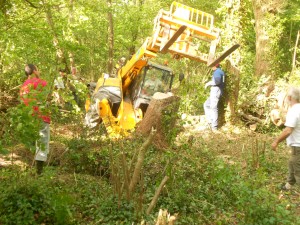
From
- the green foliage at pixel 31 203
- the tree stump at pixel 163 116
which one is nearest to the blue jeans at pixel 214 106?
the tree stump at pixel 163 116

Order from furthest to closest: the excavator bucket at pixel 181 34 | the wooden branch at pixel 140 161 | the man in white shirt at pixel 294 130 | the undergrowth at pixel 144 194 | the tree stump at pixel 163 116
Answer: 1. the tree stump at pixel 163 116
2. the excavator bucket at pixel 181 34
3. the man in white shirt at pixel 294 130
4. the wooden branch at pixel 140 161
5. the undergrowth at pixel 144 194

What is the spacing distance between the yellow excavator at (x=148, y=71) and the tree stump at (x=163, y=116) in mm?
705

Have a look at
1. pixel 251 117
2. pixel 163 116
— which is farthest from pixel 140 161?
pixel 251 117

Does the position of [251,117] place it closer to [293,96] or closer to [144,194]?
[293,96]

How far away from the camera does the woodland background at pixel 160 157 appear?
4.49 meters

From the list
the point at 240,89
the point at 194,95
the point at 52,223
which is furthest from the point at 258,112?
the point at 52,223

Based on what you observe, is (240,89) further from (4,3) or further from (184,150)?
(4,3)

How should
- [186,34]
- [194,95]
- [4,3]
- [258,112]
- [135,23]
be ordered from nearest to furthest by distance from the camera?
[4,3] < [186,34] < [194,95] < [258,112] < [135,23]

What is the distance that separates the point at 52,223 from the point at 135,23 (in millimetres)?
15625

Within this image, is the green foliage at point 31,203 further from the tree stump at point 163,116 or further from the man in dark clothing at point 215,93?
the man in dark clothing at point 215,93

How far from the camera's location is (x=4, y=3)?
22.7ft

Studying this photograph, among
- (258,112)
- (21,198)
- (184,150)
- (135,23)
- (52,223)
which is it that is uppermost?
(135,23)

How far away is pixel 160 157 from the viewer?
22.5ft

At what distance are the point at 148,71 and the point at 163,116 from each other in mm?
1918
